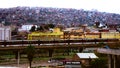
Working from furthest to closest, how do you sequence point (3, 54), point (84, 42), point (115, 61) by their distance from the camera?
point (84, 42) → point (3, 54) → point (115, 61)

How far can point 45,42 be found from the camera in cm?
5716

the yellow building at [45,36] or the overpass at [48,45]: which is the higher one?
the yellow building at [45,36]

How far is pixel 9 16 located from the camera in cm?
16950

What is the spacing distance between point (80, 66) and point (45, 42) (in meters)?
26.7

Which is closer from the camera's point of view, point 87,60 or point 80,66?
point 80,66

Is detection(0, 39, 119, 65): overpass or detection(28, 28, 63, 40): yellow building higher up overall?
detection(28, 28, 63, 40): yellow building

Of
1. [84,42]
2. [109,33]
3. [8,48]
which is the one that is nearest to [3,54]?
[8,48]

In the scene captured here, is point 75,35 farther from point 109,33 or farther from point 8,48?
point 8,48

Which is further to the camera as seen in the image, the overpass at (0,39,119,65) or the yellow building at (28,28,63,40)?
the yellow building at (28,28,63,40)

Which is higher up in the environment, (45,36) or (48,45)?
(45,36)

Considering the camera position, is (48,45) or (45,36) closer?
(48,45)

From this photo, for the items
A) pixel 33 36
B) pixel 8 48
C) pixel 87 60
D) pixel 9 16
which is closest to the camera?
pixel 87 60

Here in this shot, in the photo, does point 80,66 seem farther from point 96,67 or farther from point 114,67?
point 114,67

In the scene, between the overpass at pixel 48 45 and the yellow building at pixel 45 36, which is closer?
the overpass at pixel 48 45
